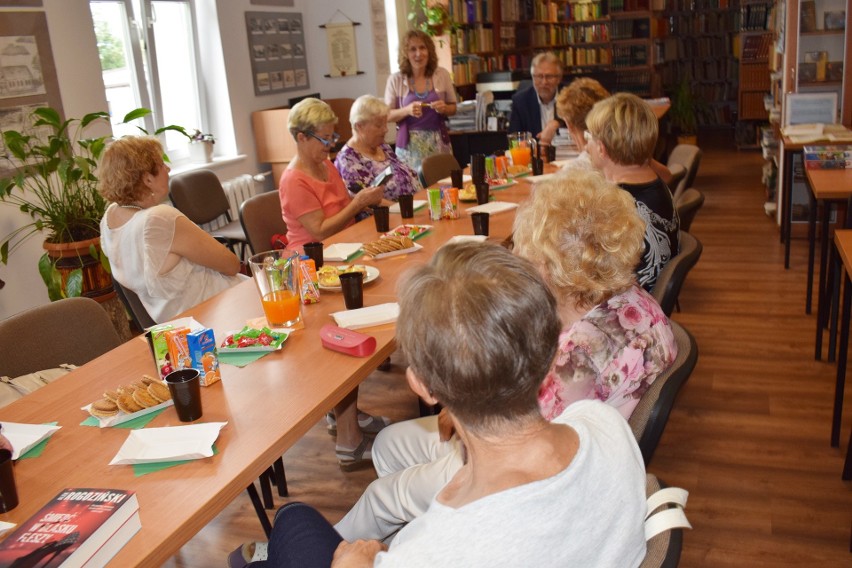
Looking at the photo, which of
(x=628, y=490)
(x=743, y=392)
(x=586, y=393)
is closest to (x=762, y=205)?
(x=743, y=392)

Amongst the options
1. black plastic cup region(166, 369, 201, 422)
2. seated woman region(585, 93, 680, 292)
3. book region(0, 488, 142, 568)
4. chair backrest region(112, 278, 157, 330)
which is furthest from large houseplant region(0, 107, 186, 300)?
book region(0, 488, 142, 568)

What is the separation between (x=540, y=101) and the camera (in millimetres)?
5066

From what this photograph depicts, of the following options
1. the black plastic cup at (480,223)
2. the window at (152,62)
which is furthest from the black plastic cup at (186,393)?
the window at (152,62)

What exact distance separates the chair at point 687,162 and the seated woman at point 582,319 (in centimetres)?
225

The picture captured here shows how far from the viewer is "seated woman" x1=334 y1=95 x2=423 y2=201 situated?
12.4 feet

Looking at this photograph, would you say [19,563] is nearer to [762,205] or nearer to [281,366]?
[281,366]

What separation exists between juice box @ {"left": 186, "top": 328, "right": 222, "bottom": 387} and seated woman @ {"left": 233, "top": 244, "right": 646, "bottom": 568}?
776 millimetres

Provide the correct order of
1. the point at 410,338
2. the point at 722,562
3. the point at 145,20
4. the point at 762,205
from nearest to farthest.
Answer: the point at 410,338 < the point at 722,562 < the point at 145,20 < the point at 762,205

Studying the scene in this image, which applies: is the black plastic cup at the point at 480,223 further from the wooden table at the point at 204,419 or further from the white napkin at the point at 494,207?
the wooden table at the point at 204,419

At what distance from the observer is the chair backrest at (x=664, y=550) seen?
40.0 inches

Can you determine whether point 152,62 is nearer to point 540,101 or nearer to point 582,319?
point 540,101

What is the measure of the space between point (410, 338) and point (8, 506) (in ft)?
2.67

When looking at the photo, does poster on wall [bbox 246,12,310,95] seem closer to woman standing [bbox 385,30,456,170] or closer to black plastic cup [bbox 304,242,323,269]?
woman standing [bbox 385,30,456,170]

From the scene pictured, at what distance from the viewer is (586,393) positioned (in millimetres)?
1554
